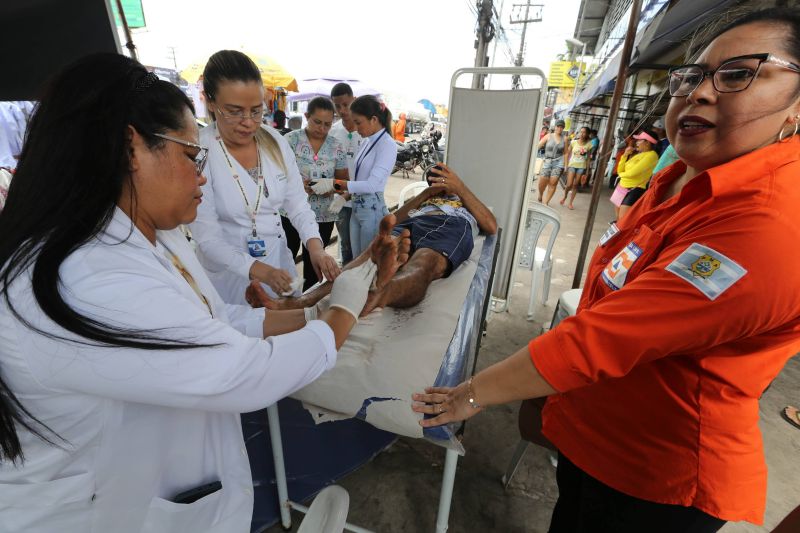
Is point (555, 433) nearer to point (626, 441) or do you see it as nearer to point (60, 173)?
point (626, 441)

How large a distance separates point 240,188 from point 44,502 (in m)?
1.31

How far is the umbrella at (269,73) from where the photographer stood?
28.8 ft

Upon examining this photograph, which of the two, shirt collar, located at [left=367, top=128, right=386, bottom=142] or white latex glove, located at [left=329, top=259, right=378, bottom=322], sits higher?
shirt collar, located at [left=367, top=128, right=386, bottom=142]

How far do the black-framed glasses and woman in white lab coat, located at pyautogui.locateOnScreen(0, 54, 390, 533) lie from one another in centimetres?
105

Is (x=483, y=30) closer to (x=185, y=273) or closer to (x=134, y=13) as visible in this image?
(x=134, y=13)

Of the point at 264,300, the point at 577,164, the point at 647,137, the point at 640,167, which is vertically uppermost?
the point at 647,137

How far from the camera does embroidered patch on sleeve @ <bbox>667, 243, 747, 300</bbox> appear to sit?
0.66 metres

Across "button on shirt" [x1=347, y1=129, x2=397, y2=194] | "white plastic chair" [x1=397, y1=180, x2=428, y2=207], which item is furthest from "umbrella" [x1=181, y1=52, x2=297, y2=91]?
"button on shirt" [x1=347, y1=129, x2=397, y2=194]

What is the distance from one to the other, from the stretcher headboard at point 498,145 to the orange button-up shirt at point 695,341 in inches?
92.2

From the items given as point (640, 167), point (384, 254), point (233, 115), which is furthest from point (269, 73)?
point (384, 254)

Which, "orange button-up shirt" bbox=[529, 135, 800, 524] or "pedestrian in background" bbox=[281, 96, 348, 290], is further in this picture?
"pedestrian in background" bbox=[281, 96, 348, 290]

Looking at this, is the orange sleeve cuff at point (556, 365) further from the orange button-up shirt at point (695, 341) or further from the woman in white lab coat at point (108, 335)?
the woman in white lab coat at point (108, 335)

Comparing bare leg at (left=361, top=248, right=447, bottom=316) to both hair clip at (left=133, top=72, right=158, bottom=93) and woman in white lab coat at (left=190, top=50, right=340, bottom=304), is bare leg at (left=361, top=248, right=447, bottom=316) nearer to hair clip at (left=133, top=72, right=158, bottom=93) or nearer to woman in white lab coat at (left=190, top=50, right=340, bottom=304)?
woman in white lab coat at (left=190, top=50, right=340, bottom=304)

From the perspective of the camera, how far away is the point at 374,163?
3143 millimetres
